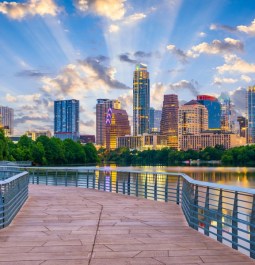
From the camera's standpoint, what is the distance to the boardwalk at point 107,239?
875cm

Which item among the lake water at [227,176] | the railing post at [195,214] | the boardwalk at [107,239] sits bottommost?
the lake water at [227,176]

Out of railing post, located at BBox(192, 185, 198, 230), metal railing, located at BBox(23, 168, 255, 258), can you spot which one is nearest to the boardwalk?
railing post, located at BBox(192, 185, 198, 230)

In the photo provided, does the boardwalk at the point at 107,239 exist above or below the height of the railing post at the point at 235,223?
below

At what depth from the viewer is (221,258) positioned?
882cm

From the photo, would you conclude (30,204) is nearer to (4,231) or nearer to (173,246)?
(4,231)

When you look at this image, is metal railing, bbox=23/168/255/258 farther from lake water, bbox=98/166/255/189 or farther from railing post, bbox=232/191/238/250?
lake water, bbox=98/166/255/189

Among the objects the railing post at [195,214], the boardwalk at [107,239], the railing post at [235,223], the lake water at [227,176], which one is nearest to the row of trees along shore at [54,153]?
the lake water at [227,176]

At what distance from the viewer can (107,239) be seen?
10844 millimetres

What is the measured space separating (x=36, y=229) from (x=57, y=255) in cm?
349

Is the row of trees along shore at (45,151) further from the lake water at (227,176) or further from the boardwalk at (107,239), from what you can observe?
the boardwalk at (107,239)

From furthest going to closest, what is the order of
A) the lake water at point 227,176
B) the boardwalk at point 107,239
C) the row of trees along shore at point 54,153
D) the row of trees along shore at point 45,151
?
the row of trees along shore at point 45,151
the row of trees along shore at point 54,153
the lake water at point 227,176
the boardwalk at point 107,239

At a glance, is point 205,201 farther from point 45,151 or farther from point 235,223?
point 45,151

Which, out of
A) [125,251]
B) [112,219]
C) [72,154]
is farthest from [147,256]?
[72,154]

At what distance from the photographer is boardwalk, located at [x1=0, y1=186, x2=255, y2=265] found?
875 cm
